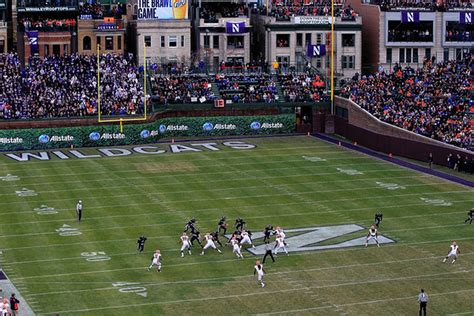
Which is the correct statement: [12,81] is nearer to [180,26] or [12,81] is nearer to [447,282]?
[180,26]

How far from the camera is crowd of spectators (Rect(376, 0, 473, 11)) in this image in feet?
361

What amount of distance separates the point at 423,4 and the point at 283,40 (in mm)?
13165

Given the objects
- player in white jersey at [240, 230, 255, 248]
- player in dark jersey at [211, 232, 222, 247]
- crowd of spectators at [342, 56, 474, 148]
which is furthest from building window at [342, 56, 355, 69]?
player in white jersey at [240, 230, 255, 248]

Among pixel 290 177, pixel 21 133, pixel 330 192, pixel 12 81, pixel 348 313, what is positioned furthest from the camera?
pixel 12 81

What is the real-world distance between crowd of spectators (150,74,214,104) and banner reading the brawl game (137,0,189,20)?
7197 millimetres

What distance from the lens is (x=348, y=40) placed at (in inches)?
4353

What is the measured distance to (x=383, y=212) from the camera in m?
68.8

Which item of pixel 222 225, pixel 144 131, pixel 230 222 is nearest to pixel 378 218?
pixel 230 222

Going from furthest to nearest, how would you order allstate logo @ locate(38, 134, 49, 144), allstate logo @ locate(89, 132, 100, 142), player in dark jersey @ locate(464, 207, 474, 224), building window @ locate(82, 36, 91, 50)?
building window @ locate(82, 36, 91, 50), allstate logo @ locate(89, 132, 100, 142), allstate logo @ locate(38, 134, 49, 144), player in dark jersey @ locate(464, 207, 474, 224)

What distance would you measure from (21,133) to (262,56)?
94.2 ft

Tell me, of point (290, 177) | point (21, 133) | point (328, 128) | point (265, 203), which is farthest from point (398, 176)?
point (21, 133)

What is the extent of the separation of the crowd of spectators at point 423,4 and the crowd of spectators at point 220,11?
12200mm

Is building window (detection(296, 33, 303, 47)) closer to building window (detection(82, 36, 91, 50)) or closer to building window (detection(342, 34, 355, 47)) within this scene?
building window (detection(342, 34, 355, 47))

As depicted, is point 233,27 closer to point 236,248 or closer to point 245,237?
point 245,237
